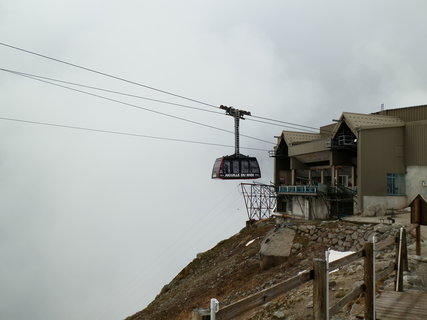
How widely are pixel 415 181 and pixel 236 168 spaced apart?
622 inches

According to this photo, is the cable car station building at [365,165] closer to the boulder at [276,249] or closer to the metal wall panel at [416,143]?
the metal wall panel at [416,143]

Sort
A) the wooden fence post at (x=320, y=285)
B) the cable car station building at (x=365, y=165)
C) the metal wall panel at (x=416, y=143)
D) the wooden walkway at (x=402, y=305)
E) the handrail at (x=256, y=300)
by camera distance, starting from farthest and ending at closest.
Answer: the cable car station building at (x=365, y=165), the metal wall panel at (x=416, y=143), the wooden walkway at (x=402, y=305), the wooden fence post at (x=320, y=285), the handrail at (x=256, y=300)

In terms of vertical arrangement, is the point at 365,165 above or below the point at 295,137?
below

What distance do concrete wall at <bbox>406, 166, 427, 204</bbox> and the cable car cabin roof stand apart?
13.4 meters

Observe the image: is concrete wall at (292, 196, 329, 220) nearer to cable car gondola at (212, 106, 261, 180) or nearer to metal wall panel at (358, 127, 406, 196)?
metal wall panel at (358, 127, 406, 196)

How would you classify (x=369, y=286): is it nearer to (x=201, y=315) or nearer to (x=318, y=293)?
(x=318, y=293)

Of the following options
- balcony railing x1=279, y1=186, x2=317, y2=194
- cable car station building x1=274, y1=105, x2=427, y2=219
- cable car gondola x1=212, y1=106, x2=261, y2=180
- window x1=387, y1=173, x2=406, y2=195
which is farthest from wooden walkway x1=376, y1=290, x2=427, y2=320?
balcony railing x1=279, y1=186, x2=317, y2=194

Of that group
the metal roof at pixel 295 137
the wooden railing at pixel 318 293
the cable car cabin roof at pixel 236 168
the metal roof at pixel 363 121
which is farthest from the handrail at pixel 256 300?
the metal roof at pixel 295 137

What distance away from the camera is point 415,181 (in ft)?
94.8

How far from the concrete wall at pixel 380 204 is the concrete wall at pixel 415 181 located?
82 cm

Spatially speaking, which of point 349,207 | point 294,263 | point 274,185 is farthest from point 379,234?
point 274,185

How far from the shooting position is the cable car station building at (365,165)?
29.0m

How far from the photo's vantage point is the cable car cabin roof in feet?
99.5

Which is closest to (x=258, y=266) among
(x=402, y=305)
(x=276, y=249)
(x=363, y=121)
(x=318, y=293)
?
(x=276, y=249)
